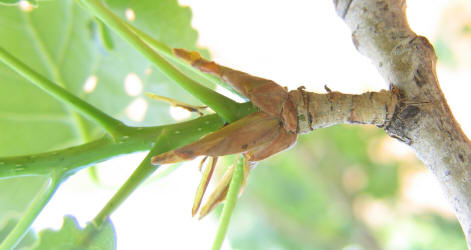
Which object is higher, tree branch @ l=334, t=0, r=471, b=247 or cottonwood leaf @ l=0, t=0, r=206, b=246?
cottonwood leaf @ l=0, t=0, r=206, b=246

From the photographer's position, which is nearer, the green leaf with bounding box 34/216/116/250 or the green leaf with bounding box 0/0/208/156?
the green leaf with bounding box 34/216/116/250

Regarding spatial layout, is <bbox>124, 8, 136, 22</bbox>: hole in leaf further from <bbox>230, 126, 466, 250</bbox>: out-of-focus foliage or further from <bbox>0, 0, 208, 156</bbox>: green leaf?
<bbox>230, 126, 466, 250</bbox>: out-of-focus foliage

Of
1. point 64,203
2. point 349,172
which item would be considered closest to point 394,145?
point 349,172

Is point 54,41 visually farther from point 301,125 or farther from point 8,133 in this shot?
point 301,125

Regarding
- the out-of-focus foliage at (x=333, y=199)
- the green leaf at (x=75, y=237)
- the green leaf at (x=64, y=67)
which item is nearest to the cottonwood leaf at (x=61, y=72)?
the green leaf at (x=64, y=67)

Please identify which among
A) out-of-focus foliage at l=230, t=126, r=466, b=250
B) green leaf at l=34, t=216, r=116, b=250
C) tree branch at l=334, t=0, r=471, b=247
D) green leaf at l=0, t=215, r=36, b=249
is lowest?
green leaf at l=34, t=216, r=116, b=250

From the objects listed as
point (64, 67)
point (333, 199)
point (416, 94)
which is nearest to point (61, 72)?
point (64, 67)

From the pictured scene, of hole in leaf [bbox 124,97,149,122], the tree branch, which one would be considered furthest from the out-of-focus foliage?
the tree branch
